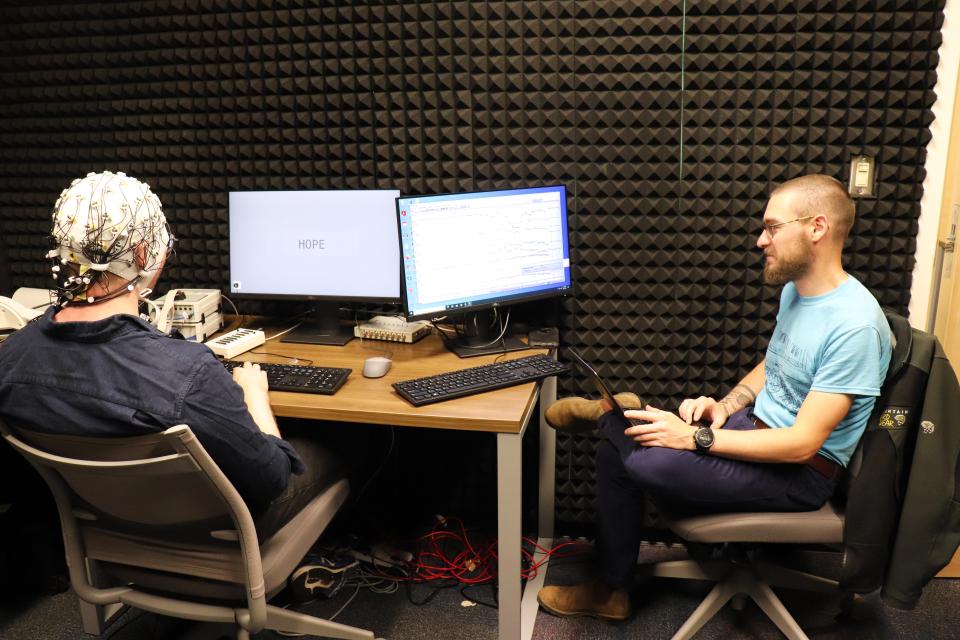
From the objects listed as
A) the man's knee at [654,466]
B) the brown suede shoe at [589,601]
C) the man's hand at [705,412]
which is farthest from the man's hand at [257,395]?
the man's hand at [705,412]

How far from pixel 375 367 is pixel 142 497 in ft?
2.45

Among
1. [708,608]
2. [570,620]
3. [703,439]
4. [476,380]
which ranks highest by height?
[476,380]

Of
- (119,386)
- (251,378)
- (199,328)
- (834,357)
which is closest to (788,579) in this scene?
(834,357)

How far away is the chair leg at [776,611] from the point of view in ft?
6.61

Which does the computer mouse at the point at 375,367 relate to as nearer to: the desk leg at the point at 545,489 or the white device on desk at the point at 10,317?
the desk leg at the point at 545,489

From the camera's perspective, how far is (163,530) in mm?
1651

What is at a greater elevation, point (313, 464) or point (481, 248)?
point (481, 248)

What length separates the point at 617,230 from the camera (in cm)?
253

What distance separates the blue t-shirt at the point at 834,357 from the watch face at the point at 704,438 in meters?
0.22

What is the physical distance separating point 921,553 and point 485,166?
1.69m

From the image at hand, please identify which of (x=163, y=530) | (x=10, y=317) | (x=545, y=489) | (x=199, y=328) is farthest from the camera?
(x=545, y=489)

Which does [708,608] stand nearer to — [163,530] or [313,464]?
[313,464]

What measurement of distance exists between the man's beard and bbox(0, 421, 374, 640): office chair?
1.33 metres

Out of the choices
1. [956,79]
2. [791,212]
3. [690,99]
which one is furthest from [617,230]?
[956,79]
